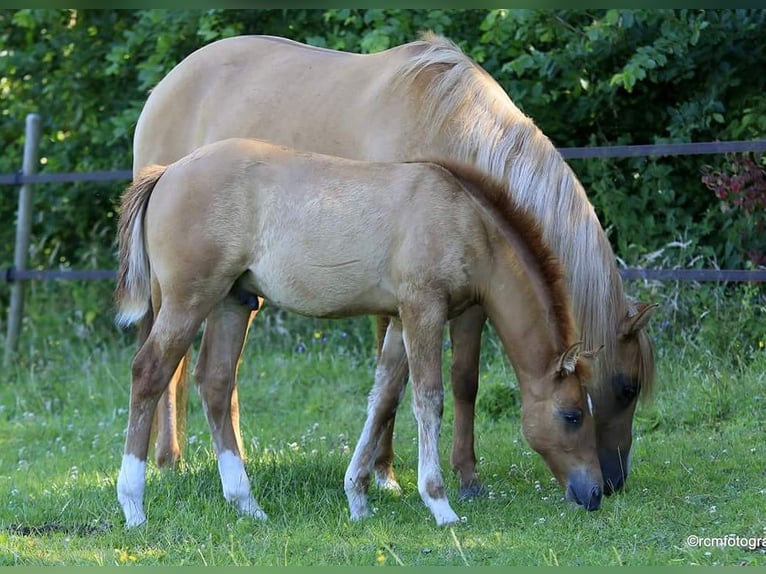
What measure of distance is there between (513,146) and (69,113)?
603 centimetres

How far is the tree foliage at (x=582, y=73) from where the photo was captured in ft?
24.7

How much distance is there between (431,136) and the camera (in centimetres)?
511

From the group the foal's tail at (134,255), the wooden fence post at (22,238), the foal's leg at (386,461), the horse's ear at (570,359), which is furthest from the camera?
the wooden fence post at (22,238)

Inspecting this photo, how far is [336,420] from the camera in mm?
6812

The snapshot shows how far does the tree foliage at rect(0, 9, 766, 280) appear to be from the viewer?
7.54 meters

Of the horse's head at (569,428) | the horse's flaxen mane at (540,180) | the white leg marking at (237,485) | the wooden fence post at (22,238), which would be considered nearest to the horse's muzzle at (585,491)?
the horse's head at (569,428)

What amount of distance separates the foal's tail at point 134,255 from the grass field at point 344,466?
82 centimetres

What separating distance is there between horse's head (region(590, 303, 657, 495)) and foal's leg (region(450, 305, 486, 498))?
618mm

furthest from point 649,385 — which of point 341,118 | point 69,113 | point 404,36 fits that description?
point 69,113

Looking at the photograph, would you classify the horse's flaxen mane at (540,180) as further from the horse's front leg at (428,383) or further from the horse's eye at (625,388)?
the horse's front leg at (428,383)

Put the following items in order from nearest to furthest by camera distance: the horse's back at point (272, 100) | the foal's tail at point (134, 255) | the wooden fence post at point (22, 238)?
1. the foal's tail at point (134, 255)
2. the horse's back at point (272, 100)
3. the wooden fence post at point (22, 238)

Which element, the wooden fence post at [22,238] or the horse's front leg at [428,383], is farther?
the wooden fence post at [22,238]

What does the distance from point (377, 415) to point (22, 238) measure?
5.22 metres

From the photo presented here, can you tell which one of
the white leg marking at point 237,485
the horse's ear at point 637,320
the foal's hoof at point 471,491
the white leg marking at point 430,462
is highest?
the horse's ear at point 637,320
